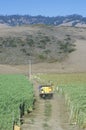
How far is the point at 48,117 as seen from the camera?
3466 cm

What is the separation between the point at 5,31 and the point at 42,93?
4302 inches

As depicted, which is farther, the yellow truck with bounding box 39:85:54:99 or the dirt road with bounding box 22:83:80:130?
the yellow truck with bounding box 39:85:54:99

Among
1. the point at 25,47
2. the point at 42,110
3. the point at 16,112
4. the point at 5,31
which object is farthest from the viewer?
the point at 5,31

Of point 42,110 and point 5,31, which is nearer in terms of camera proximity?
point 42,110

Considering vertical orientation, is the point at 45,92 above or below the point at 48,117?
below

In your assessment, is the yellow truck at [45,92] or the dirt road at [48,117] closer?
the dirt road at [48,117]

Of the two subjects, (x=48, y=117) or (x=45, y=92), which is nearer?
(x=48, y=117)

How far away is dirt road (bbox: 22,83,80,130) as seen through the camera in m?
30.1

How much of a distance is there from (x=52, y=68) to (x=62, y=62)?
301 inches

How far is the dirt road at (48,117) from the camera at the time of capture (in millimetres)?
30086

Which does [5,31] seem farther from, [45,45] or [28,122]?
[28,122]

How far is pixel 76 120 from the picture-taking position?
1246 inches

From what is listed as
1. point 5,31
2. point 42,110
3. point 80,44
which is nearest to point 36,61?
point 80,44

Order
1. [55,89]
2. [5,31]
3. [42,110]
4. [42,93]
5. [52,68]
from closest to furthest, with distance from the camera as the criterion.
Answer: [42,110], [42,93], [55,89], [52,68], [5,31]
